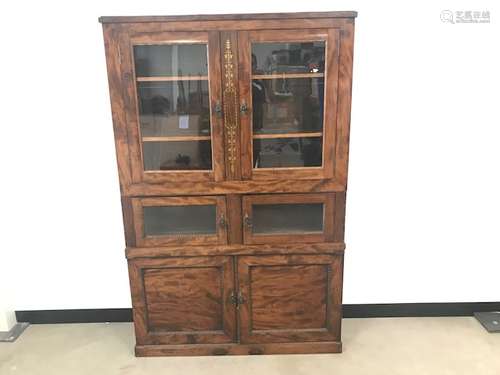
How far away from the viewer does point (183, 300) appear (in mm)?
2252

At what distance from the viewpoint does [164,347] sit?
230 cm

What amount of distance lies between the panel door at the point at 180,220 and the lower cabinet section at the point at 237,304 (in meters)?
0.11

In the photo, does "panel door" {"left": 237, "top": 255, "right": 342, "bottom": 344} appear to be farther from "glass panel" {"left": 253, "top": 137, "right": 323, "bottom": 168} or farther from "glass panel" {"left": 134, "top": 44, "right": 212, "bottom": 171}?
"glass panel" {"left": 134, "top": 44, "right": 212, "bottom": 171}

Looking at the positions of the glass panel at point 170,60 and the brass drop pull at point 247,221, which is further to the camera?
the brass drop pull at point 247,221

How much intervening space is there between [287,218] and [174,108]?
828 millimetres

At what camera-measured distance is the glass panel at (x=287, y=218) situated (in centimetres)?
218

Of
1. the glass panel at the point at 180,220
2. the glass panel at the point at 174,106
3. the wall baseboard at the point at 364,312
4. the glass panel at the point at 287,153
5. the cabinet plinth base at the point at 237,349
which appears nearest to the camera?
the glass panel at the point at 174,106

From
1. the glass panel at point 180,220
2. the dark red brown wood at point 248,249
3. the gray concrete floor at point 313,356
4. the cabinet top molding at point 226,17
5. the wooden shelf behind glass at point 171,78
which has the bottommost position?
the gray concrete floor at point 313,356

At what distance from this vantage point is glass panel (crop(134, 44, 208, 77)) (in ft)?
6.47

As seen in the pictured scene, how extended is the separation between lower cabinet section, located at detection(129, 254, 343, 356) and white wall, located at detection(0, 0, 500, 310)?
409 millimetres

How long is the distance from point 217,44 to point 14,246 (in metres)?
1.79

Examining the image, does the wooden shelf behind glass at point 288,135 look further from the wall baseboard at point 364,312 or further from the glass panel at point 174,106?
the wall baseboard at point 364,312

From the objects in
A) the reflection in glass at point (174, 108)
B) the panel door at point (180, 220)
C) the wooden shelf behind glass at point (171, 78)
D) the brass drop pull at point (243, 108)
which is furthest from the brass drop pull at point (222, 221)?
the wooden shelf behind glass at point (171, 78)

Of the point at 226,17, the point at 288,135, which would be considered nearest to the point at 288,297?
the point at 288,135
